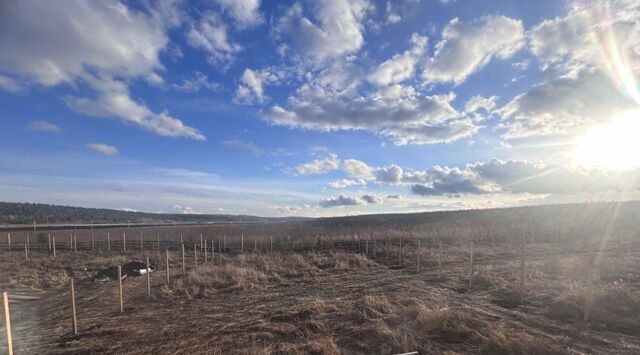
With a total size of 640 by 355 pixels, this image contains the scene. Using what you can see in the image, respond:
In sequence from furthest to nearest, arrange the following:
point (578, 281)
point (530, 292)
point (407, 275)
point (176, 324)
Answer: point (407, 275)
point (578, 281)
point (530, 292)
point (176, 324)

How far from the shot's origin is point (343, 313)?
405 inches

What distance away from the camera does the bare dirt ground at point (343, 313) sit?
7.80m

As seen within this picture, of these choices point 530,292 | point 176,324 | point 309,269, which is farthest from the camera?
point 309,269

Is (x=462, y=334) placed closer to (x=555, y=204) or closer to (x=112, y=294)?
(x=112, y=294)

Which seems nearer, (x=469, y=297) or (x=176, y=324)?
(x=176, y=324)

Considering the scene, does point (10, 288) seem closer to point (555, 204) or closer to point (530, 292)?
point (530, 292)

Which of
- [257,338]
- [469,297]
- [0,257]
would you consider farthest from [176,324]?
[0,257]

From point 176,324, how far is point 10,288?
12.4 meters

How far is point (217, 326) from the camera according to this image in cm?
966

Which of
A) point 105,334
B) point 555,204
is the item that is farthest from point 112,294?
point 555,204

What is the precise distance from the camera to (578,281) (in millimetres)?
14078

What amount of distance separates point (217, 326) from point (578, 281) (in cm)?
1321

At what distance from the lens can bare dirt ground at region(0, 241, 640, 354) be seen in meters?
7.80

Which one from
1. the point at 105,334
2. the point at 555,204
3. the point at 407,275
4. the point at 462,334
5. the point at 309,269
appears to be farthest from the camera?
the point at 555,204
